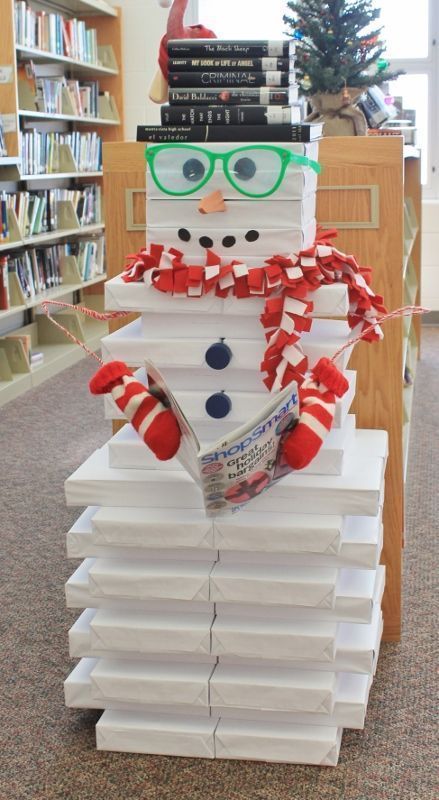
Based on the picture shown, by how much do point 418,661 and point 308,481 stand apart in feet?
2.17

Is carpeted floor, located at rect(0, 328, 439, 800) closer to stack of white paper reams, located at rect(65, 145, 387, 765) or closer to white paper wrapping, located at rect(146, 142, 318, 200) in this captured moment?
stack of white paper reams, located at rect(65, 145, 387, 765)

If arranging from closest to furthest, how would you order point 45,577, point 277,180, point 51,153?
1. point 277,180
2. point 45,577
3. point 51,153

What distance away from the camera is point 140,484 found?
1701 mm

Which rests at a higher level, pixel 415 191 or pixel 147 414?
pixel 415 191

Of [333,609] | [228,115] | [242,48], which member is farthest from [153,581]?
[242,48]

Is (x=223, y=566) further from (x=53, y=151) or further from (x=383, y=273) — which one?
(x=53, y=151)

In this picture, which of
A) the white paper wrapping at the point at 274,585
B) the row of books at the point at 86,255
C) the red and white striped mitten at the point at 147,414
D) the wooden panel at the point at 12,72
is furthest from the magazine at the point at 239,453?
the row of books at the point at 86,255

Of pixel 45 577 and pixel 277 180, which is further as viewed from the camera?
pixel 45 577

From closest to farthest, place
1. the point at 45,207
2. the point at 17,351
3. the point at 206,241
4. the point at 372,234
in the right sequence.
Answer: the point at 206,241, the point at 372,234, the point at 17,351, the point at 45,207

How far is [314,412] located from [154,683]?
558mm

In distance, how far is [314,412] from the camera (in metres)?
1.55

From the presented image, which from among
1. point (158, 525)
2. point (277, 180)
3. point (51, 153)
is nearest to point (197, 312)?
point (277, 180)

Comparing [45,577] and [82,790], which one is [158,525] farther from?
[45,577]

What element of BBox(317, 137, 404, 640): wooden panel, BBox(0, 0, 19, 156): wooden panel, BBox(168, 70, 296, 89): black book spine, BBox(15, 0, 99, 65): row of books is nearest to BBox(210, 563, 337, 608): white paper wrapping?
BBox(317, 137, 404, 640): wooden panel
